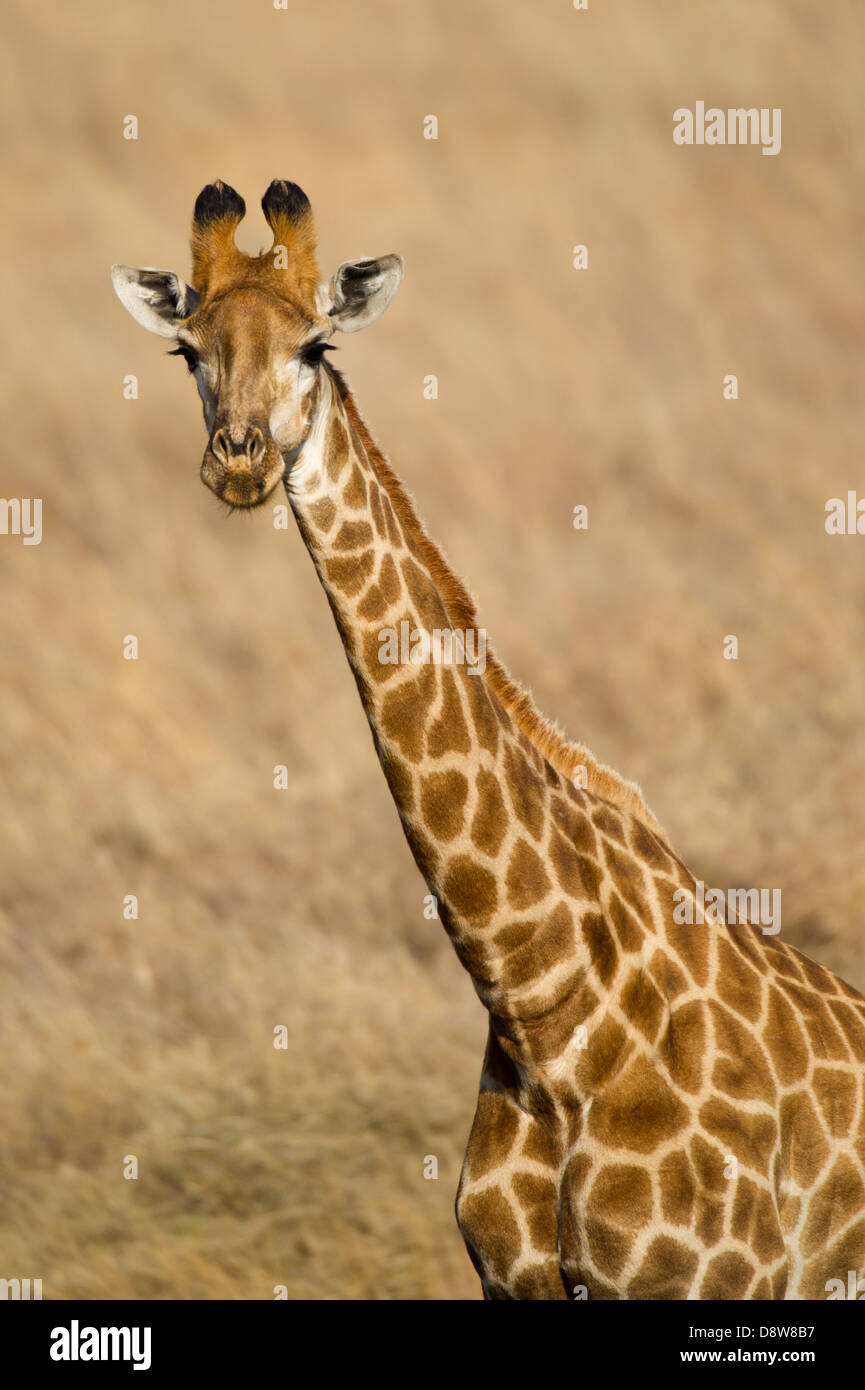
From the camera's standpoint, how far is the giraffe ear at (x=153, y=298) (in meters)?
5.92

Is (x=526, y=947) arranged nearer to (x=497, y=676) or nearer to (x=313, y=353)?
(x=497, y=676)

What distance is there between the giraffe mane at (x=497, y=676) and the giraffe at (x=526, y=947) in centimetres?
2

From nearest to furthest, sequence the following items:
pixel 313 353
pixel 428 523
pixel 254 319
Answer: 1. pixel 254 319
2. pixel 313 353
3. pixel 428 523

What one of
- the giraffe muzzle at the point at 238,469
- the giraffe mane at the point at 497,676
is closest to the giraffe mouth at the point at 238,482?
the giraffe muzzle at the point at 238,469

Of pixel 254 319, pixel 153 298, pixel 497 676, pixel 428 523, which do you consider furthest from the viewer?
pixel 428 523

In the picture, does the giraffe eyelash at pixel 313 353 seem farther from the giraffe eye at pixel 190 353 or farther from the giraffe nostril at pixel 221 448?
the giraffe nostril at pixel 221 448

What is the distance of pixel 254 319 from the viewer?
17.9 feet

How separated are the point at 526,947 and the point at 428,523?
1239 centimetres

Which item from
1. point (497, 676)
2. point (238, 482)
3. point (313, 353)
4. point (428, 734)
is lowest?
point (428, 734)

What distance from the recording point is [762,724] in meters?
16.6

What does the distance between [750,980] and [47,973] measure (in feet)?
31.3

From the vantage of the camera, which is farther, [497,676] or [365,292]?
[497,676]

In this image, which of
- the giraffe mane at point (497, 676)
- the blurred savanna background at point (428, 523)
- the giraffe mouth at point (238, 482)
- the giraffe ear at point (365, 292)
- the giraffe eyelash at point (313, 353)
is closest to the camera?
the giraffe mouth at point (238, 482)

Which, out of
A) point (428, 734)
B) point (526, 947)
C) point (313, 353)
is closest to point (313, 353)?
point (313, 353)
